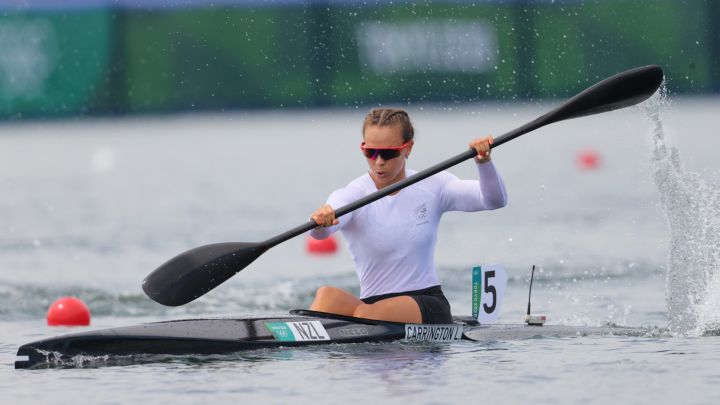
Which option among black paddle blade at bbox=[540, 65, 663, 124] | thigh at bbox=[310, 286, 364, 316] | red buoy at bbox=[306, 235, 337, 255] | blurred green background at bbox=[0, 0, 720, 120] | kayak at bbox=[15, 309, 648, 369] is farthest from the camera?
blurred green background at bbox=[0, 0, 720, 120]

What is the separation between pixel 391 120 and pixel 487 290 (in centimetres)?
151

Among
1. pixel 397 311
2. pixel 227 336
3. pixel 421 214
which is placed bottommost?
pixel 227 336

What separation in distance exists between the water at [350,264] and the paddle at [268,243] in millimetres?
530

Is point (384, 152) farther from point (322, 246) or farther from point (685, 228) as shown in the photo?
point (322, 246)

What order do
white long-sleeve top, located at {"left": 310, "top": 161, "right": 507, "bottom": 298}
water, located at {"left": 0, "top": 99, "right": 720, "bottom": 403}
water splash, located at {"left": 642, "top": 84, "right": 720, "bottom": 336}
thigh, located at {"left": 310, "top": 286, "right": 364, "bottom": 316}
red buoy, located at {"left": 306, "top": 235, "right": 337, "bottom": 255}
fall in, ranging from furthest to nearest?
red buoy, located at {"left": 306, "top": 235, "right": 337, "bottom": 255}, water splash, located at {"left": 642, "top": 84, "right": 720, "bottom": 336}, thigh, located at {"left": 310, "top": 286, "right": 364, "bottom": 316}, white long-sleeve top, located at {"left": 310, "top": 161, "right": 507, "bottom": 298}, water, located at {"left": 0, "top": 99, "right": 720, "bottom": 403}

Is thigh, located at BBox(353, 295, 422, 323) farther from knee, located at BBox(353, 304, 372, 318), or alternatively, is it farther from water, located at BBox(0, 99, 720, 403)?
water, located at BBox(0, 99, 720, 403)

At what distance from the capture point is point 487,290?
948cm

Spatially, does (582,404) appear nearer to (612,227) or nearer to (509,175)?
(612,227)

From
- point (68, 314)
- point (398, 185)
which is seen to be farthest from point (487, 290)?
point (68, 314)

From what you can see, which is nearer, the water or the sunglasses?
the water

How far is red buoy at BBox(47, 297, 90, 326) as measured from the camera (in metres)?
11.0

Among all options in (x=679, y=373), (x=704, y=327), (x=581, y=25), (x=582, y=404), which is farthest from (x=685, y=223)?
(x=581, y=25)

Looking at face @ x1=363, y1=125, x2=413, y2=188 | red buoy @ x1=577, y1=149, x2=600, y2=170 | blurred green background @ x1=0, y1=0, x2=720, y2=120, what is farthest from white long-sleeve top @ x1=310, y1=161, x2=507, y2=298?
blurred green background @ x1=0, y1=0, x2=720, y2=120

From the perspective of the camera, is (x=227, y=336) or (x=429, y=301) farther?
(x=429, y=301)
